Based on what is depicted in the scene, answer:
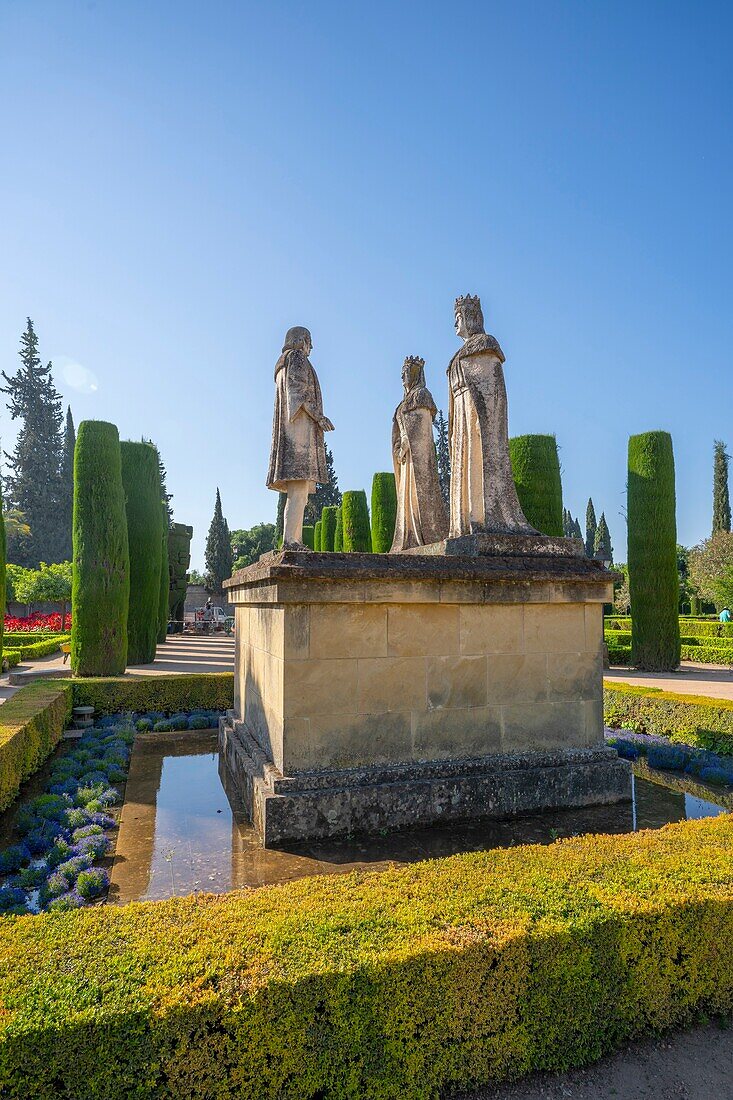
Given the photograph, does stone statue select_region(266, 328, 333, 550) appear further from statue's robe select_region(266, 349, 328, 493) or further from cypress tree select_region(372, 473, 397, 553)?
cypress tree select_region(372, 473, 397, 553)

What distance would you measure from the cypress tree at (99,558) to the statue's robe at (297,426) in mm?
10869

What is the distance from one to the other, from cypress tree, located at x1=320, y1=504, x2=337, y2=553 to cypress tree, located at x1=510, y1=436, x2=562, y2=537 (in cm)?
1813

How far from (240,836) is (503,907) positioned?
2.93 meters

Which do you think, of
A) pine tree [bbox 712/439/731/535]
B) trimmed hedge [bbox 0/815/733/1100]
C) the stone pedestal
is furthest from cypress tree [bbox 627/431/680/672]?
pine tree [bbox 712/439/731/535]

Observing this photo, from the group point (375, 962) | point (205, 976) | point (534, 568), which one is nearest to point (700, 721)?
point (534, 568)

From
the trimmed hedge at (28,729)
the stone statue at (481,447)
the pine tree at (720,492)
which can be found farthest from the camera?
the pine tree at (720,492)

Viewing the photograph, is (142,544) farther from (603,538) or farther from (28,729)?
A: (603,538)

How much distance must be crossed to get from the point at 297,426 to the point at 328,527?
29.7m

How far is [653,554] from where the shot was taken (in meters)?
19.7

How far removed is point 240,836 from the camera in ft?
18.0

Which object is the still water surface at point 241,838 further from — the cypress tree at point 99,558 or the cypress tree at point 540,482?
the cypress tree at point 540,482

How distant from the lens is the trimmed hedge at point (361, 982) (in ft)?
8.18

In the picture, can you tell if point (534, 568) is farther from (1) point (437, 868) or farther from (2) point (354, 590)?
(1) point (437, 868)

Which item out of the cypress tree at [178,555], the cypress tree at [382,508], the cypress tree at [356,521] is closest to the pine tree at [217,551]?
the cypress tree at [178,555]
